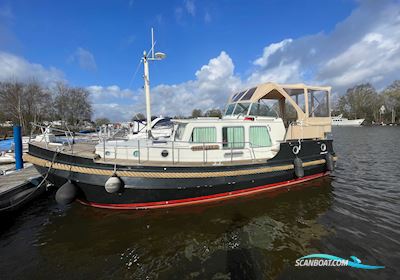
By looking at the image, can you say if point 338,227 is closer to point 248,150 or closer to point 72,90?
point 248,150

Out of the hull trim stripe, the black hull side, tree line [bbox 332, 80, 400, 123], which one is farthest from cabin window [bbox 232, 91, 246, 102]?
tree line [bbox 332, 80, 400, 123]

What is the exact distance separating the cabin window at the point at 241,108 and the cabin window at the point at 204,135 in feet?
6.73

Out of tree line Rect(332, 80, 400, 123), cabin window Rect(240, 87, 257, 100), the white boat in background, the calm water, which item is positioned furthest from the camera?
the white boat in background

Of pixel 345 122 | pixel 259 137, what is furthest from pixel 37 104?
pixel 345 122

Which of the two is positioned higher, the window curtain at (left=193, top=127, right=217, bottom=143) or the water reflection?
the window curtain at (left=193, top=127, right=217, bottom=143)

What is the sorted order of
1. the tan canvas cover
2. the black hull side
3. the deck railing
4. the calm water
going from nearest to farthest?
the calm water < the black hull side < the deck railing < the tan canvas cover

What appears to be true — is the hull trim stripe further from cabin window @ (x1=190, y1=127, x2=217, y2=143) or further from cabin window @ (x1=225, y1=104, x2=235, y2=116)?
cabin window @ (x1=225, y1=104, x2=235, y2=116)

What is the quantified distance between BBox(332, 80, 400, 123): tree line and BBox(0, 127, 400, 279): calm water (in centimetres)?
7677

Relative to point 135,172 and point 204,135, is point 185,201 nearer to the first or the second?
point 135,172

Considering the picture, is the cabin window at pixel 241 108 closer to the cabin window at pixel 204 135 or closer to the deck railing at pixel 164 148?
the deck railing at pixel 164 148

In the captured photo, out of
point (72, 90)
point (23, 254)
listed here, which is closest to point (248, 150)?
point (23, 254)

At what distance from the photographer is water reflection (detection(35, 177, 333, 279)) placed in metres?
4.71

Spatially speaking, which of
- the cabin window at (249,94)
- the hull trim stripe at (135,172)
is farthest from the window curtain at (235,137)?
the cabin window at (249,94)

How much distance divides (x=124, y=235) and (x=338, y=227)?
18.4ft
